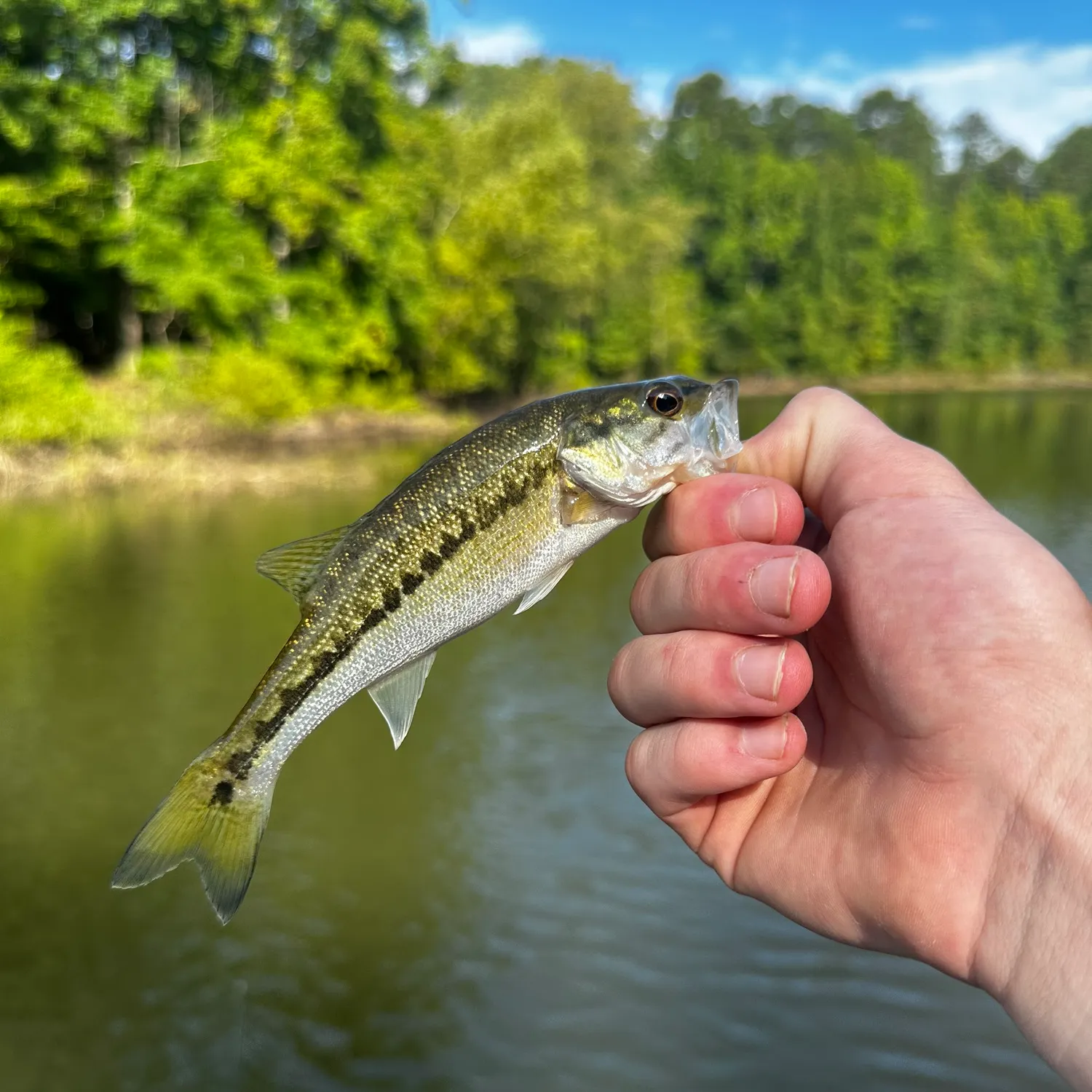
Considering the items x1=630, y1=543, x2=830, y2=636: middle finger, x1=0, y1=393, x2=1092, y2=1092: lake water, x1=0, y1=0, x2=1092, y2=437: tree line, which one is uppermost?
x1=0, y1=0, x2=1092, y2=437: tree line

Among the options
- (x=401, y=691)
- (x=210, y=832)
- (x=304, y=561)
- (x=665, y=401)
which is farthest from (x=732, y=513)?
(x=210, y=832)

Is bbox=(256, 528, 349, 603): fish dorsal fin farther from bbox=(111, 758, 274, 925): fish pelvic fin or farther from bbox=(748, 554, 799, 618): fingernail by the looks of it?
bbox=(748, 554, 799, 618): fingernail

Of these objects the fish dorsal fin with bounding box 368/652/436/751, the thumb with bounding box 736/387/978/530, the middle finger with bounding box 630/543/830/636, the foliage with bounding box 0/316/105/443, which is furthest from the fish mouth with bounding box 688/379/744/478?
the foliage with bounding box 0/316/105/443

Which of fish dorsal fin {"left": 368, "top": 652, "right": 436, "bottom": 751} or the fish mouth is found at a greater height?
the fish mouth

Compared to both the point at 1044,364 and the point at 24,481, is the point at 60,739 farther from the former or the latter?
the point at 1044,364

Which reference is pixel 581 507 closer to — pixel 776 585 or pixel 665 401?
pixel 665 401

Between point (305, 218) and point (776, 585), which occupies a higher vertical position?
point (305, 218)

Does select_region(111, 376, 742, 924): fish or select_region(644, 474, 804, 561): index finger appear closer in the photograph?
select_region(111, 376, 742, 924): fish

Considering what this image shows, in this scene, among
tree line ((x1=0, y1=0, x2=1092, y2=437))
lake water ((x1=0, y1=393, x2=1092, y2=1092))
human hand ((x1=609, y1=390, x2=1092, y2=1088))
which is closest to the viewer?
human hand ((x1=609, y1=390, x2=1092, y2=1088))
